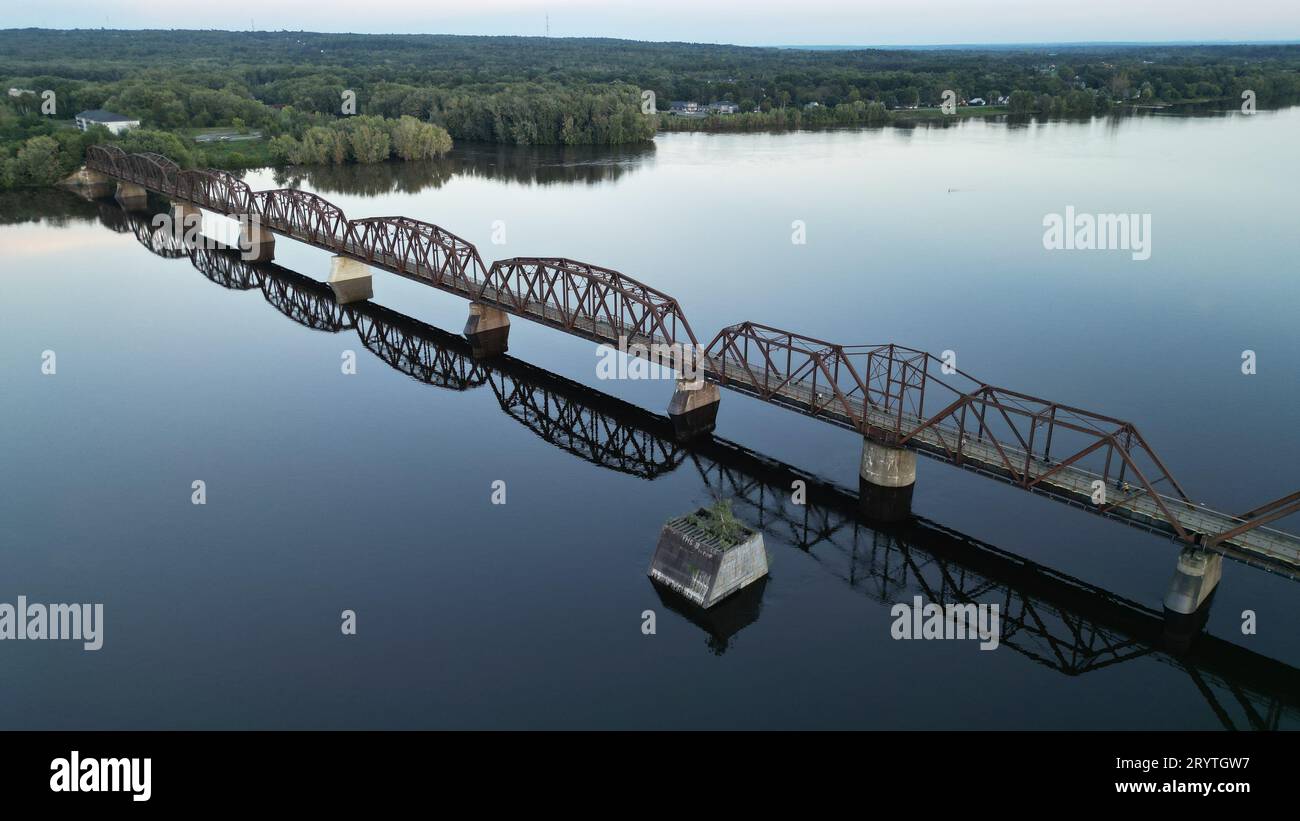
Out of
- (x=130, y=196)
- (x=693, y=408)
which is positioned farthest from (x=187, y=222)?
(x=693, y=408)

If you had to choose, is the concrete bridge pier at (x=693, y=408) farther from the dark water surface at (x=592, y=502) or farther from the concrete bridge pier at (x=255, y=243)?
the concrete bridge pier at (x=255, y=243)

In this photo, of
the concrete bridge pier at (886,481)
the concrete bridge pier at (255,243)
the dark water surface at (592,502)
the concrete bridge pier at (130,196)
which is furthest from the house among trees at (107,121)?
the concrete bridge pier at (886,481)

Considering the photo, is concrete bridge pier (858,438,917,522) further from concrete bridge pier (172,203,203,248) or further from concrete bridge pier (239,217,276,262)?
concrete bridge pier (172,203,203,248)

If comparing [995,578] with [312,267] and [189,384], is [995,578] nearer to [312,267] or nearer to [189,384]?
[189,384]

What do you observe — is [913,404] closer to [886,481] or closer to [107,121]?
[886,481]
